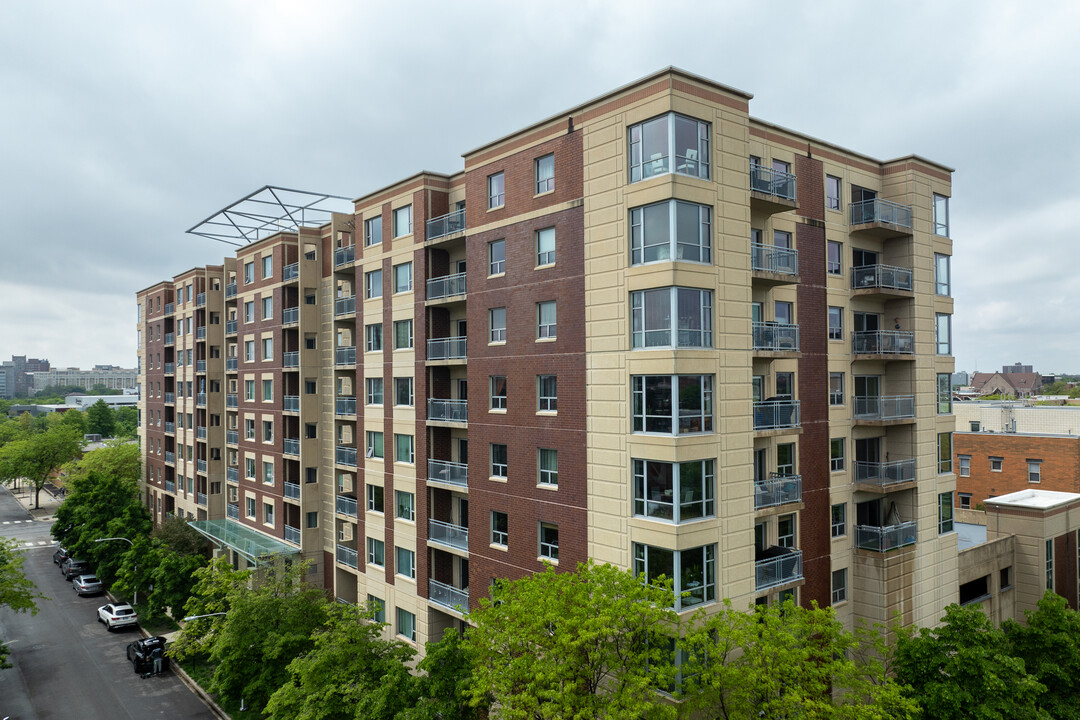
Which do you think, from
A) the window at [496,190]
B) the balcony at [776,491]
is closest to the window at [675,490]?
the balcony at [776,491]

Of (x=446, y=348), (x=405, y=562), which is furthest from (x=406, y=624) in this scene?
(x=446, y=348)

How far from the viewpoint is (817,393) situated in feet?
101

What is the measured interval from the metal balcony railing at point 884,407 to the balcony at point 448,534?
68.4 feet

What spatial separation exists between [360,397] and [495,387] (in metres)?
13.3

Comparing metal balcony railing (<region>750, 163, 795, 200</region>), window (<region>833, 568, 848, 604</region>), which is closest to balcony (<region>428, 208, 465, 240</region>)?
metal balcony railing (<region>750, 163, 795, 200</region>)

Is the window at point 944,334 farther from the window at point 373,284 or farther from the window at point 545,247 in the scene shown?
the window at point 373,284

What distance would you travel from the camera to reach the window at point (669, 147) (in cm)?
2344

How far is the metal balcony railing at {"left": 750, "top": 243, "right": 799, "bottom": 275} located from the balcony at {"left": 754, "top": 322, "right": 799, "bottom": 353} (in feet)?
7.54

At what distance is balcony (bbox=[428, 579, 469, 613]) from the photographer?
108 feet

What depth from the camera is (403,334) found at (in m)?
37.3

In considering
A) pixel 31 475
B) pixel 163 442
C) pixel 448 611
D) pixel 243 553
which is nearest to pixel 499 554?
pixel 448 611

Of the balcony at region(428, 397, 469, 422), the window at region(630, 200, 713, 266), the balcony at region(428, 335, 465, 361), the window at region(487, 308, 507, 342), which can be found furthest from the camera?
the balcony at region(428, 335, 465, 361)

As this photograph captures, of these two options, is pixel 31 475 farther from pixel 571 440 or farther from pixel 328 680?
pixel 571 440

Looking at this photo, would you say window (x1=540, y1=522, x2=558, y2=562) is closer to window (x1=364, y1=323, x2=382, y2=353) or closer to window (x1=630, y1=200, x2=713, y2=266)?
window (x1=630, y1=200, x2=713, y2=266)
